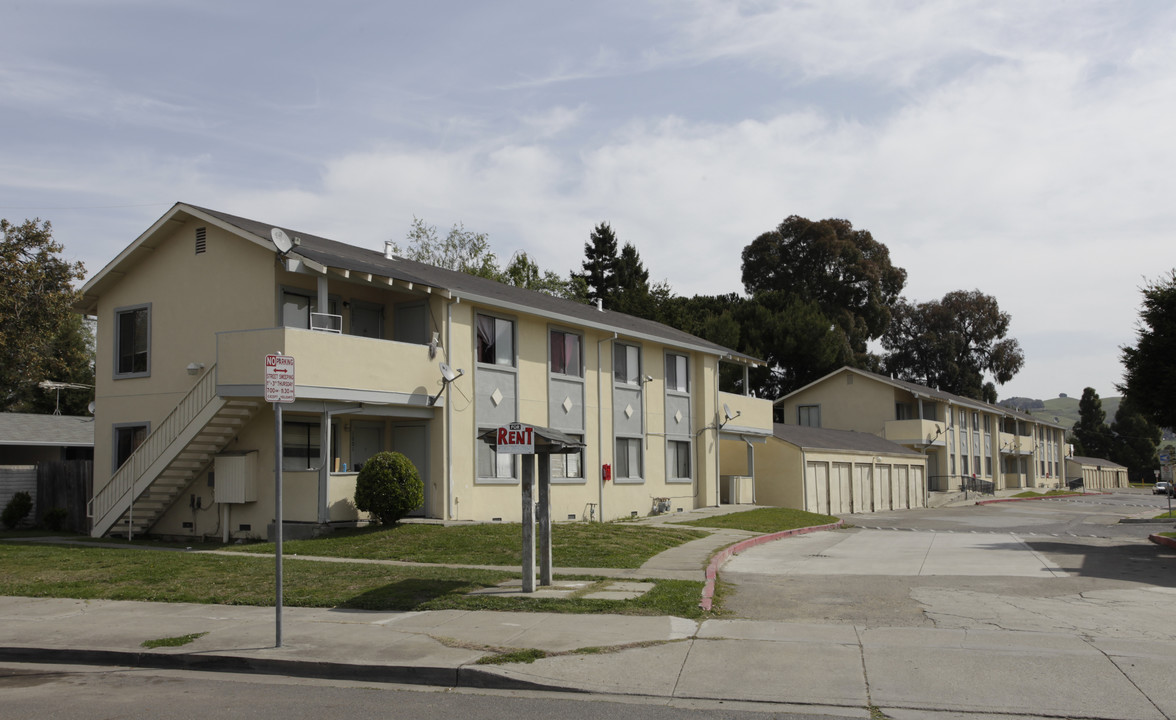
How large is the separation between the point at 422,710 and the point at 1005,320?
299ft

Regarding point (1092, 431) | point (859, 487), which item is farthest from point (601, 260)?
point (1092, 431)

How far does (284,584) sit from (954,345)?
8323 centimetres

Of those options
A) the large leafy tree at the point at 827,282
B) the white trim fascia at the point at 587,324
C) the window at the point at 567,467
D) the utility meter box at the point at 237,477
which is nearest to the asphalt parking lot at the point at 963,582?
the window at the point at 567,467

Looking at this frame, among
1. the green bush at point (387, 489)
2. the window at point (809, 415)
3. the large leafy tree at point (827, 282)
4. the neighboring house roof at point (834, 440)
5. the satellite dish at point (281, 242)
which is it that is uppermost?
the large leafy tree at point (827, 282)

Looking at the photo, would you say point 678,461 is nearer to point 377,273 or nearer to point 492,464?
point 492,464

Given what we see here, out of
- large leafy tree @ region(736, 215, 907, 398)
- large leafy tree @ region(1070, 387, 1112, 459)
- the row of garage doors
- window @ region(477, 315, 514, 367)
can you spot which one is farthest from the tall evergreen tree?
large leafy tree @ region(1070, 387, 1112, 459)

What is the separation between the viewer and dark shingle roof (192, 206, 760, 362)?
21953 mm

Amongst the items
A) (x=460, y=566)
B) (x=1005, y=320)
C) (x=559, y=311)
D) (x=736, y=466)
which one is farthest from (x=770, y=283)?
(x=460, y=566)

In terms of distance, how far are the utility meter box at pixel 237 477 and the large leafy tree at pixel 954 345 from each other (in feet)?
251

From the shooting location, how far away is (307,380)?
19.9 meters

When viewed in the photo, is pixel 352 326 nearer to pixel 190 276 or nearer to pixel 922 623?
pixel 190 276

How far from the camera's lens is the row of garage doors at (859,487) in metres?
40.6

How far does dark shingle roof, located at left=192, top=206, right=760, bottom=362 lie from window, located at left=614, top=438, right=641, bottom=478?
139 inches

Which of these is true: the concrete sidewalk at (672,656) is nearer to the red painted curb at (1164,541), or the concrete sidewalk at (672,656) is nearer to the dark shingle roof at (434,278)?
the dark shingle roof at (434,278)
